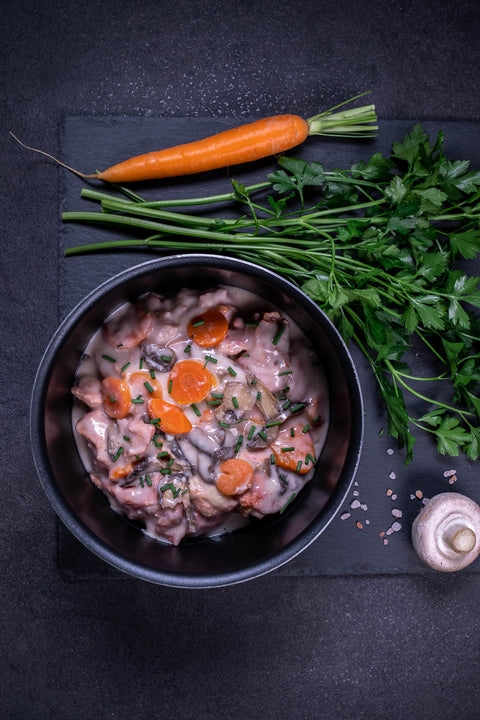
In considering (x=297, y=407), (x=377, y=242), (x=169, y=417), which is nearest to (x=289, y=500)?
(x=297, y=407)

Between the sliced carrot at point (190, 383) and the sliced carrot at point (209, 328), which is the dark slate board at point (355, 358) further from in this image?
the sliced carrot at point (190, 383)

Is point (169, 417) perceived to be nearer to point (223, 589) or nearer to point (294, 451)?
point (294, 451)

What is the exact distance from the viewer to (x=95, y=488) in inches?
70.3

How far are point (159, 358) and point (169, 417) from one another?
18cm

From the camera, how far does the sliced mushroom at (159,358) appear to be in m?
1.71

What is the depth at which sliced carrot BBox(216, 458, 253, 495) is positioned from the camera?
5.46 feet

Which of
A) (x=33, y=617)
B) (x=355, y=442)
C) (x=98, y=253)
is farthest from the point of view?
(x=33, y=617)

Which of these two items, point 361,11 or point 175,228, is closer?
point 175,228

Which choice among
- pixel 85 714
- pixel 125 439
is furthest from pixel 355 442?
pixel 85 714

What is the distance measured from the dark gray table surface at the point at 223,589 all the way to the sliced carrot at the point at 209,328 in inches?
23.4

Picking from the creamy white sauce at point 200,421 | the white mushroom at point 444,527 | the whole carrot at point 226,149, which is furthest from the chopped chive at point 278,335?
the white mushroom at point 444,527

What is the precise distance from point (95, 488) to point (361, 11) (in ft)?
6.32

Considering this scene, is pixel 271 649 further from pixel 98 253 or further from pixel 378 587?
pixel 98 253

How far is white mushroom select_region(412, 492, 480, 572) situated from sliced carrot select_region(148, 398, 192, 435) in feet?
2.89
